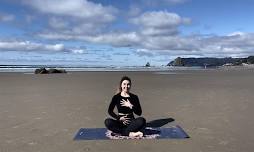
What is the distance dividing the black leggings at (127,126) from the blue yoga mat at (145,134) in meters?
0.14

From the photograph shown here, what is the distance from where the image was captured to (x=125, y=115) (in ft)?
29.6

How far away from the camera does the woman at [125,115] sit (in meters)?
8.59

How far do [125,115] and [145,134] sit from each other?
69cm

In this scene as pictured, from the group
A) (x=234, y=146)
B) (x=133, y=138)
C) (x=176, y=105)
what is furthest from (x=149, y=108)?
(x=234, y=146)

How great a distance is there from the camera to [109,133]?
28.7 ft

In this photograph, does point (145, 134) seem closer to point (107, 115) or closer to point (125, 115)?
point (125, 115)

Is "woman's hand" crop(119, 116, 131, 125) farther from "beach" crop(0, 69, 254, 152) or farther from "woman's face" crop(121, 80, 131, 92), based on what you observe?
"beach" crop(0, 69, 254, 152)

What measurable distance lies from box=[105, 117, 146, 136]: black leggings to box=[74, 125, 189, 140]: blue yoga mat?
14 cm

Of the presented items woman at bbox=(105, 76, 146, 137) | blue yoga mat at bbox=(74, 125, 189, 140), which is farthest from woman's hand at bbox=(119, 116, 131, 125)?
blue yoga mat at bbox=(74, 125, 189, 140)

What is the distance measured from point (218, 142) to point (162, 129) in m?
1.68

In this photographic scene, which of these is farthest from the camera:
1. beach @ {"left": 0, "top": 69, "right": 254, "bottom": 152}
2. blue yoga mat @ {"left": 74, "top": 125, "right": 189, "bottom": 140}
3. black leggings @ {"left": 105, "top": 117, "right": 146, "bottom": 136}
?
black leggings @ {"left": 105, "top": 117, "right": 146, "bottom": 136}

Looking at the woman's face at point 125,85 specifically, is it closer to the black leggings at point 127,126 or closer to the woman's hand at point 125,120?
the woman's hand at point 125,120

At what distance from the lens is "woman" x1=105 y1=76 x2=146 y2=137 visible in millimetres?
8594

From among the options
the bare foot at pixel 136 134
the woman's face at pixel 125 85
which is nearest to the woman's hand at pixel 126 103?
the woman's face at pixel 125 85
